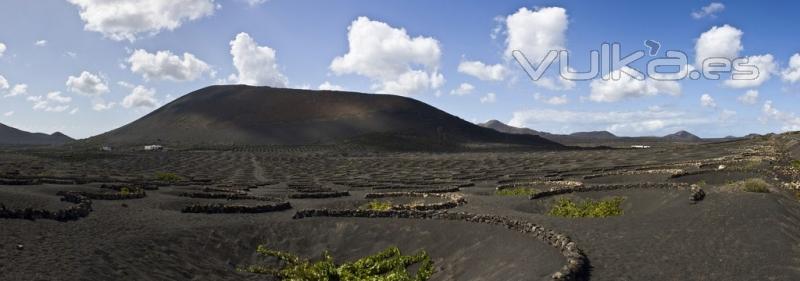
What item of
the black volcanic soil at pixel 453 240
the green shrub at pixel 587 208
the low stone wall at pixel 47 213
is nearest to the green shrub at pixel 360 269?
the black volcanic soil at pixel 453 240

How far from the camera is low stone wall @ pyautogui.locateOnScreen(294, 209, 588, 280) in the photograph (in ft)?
43.8

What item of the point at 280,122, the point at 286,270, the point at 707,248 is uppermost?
the point at 280,122

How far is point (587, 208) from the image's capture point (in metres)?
26.3

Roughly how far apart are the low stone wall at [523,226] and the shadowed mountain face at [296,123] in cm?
11485

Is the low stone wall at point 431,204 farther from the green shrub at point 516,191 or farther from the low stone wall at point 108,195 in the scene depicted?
the low stone wall at point 108,195

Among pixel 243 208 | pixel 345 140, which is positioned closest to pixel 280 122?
pixel 345 140

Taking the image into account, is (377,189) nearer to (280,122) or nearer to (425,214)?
(425,214)

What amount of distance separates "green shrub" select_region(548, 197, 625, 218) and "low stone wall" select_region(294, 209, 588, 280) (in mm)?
5631

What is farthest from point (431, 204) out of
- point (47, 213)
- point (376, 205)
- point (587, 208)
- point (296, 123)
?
point (296, 123)

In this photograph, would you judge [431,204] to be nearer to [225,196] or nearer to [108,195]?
[225,196]

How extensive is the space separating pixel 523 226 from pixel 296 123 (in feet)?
499

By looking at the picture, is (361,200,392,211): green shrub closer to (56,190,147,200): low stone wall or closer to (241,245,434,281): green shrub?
(241,245,434,281): green shrub

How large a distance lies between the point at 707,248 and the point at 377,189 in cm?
3028

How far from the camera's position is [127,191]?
35.3 metres
